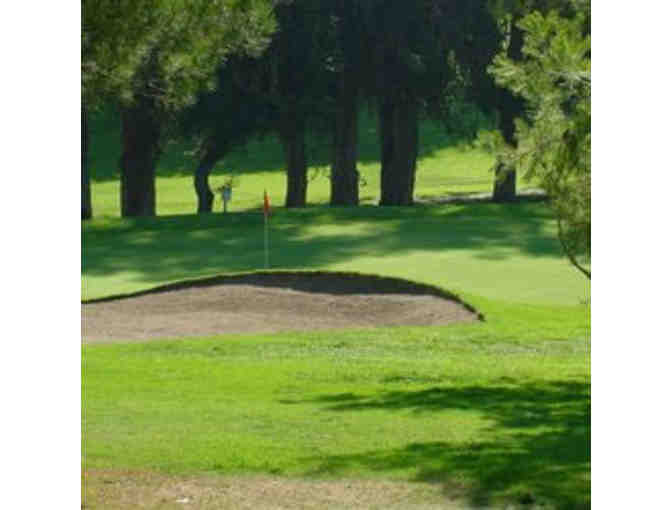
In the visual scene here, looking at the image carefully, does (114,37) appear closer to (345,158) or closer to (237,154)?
(345,158)

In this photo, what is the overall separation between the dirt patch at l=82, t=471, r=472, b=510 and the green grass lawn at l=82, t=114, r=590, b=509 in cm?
19

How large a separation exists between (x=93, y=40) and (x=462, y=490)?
3976mm

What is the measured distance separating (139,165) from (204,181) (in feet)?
11.7

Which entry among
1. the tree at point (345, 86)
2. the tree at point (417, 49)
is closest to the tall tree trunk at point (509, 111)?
the tree at point (417, 49)

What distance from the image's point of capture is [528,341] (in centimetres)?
1711

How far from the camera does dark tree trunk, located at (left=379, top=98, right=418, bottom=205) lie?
128 ft

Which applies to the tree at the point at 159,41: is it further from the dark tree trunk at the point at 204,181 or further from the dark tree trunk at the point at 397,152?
the dark tree trunk at the point at 204,181

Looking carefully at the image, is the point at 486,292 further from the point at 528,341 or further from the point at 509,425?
the point at 509,425

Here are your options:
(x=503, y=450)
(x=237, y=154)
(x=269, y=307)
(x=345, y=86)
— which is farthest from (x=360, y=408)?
(x=237, y=154)

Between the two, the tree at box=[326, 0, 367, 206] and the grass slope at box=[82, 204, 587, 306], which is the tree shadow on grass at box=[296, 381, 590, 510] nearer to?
the grass slope at box=[82, 204, 587, 306]

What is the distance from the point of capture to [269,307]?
2102cm

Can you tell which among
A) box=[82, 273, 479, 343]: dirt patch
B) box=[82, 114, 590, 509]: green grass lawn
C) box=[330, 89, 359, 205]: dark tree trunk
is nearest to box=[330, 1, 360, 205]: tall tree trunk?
box=[330, 89, 359, 205]: dark tree trunk

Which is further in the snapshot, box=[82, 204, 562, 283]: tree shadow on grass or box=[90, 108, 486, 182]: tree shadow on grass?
box=[90, 108, 486, 182]: tree shadow on grass

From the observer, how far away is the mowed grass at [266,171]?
173 feet
